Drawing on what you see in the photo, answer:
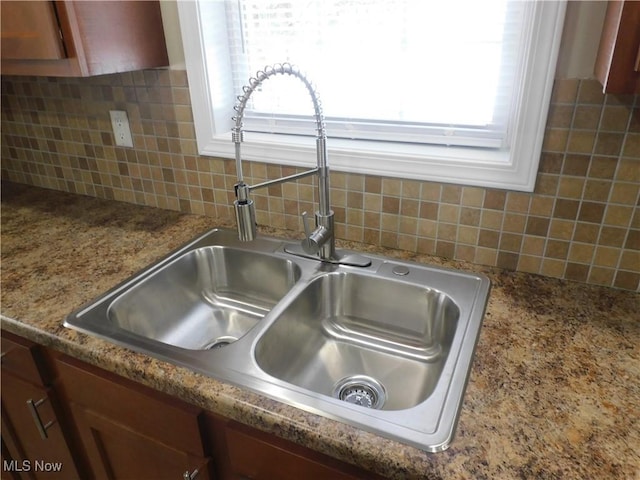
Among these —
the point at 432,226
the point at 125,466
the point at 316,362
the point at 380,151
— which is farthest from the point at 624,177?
the point at 125,466

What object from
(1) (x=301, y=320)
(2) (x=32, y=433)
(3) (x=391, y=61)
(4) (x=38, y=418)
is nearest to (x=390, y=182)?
(3) (x=391, y=61)

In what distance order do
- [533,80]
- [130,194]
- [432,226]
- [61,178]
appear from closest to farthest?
[533,80] → [432,226] → [130,194] → [61,178]

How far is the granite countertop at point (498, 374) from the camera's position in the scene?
605 mm

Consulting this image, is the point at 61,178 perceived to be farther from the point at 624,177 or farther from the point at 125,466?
the point at 624,177

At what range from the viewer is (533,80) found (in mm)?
879

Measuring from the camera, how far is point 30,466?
4.12 ft

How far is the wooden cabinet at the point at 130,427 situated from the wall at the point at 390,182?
24.6 inches

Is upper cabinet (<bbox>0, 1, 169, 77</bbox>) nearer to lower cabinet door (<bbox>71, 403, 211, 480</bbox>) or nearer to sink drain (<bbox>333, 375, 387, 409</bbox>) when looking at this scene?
lower cabinet door (<bbox>71, 403, 211, 480</bbox>)

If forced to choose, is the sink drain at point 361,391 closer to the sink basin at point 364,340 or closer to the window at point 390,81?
the sink basin at point 364,340

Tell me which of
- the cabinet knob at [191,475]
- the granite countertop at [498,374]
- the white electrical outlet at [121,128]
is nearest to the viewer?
the granite countertop at [498,374]

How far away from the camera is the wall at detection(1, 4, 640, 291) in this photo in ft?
2.92

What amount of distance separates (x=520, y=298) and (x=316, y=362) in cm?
48

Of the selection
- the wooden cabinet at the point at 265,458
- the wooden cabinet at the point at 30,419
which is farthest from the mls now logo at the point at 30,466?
the wooden cabinet at the point at 265,458

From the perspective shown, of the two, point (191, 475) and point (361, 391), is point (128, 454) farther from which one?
point (361, 391)
